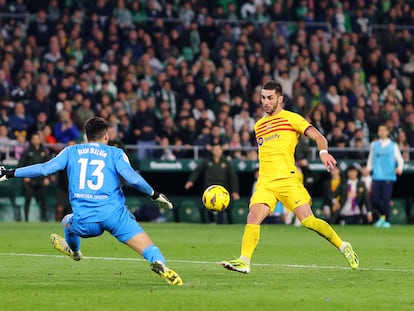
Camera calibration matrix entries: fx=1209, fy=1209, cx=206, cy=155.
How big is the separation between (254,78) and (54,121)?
19.6 feet

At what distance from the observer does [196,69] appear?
30391mm

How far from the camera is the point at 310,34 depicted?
33.8m

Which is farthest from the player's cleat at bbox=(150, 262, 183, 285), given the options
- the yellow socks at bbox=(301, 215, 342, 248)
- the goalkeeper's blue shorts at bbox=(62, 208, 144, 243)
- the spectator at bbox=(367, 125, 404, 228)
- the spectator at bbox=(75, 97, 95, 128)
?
the spectator at bbox=(75, 97, 95, 128)

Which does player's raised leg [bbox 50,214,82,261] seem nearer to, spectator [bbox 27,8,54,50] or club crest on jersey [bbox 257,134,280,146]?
club crest on jersey [bbox 257,134,280,146]

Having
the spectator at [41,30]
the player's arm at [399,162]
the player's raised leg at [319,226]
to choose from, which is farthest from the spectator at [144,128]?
the player's raised leg at [319,226]

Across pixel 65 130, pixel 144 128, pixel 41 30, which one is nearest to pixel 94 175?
pixel 65 130

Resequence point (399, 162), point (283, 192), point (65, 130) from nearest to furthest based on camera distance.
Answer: point (283, 192)
point (399, 162)
point (65, 130)

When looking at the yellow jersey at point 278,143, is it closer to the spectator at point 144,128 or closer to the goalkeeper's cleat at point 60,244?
the goalkeeper's cleat at point 60,244

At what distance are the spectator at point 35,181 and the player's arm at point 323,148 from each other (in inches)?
527

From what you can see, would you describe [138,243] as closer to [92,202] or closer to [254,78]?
[92,202]

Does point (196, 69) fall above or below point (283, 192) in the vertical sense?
above

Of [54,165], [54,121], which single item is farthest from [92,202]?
[54,121]

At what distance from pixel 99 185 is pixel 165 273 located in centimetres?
114

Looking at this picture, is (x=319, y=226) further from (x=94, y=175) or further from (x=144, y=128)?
(x=144, y=128)
